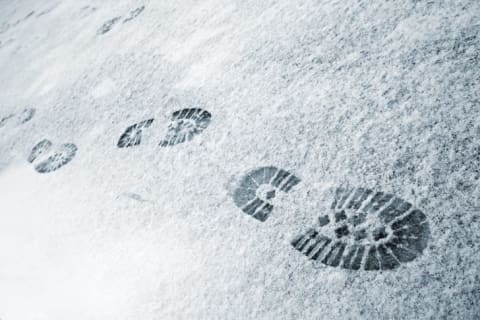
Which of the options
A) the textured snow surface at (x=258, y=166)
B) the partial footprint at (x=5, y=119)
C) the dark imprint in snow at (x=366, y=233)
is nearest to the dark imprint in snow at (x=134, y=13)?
the textured snow surface at (x=258, y=166)

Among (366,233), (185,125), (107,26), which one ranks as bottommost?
(366,233)

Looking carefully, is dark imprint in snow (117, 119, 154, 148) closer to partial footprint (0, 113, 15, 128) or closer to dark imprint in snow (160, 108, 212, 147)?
dark imprint in snow (160, 108, 212, 147)

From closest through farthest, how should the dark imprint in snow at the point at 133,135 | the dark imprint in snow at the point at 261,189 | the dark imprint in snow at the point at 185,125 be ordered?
1. the dark imprint in snow at the point at 261,189
2. the dark imprint in snow at the point at 185,125
3. the dark imprint in snow at the point at 133,135

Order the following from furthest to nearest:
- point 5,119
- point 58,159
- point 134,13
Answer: point 134,13, point 5,119, point 58,159

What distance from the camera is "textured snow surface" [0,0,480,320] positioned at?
78cm

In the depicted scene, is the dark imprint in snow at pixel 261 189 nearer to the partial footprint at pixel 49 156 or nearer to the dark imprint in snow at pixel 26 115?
the partial footprint at pixel 49 156

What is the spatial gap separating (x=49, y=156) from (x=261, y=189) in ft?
3.70

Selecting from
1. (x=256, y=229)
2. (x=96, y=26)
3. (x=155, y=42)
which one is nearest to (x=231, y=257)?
(x=256, y=229)

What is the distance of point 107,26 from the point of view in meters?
2.56

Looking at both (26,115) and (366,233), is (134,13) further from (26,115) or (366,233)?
(366,233)

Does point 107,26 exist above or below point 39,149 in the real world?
above

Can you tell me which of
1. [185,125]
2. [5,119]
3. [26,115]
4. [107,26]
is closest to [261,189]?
[185,125]

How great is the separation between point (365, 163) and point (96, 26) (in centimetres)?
252

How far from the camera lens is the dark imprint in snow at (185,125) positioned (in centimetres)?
128
